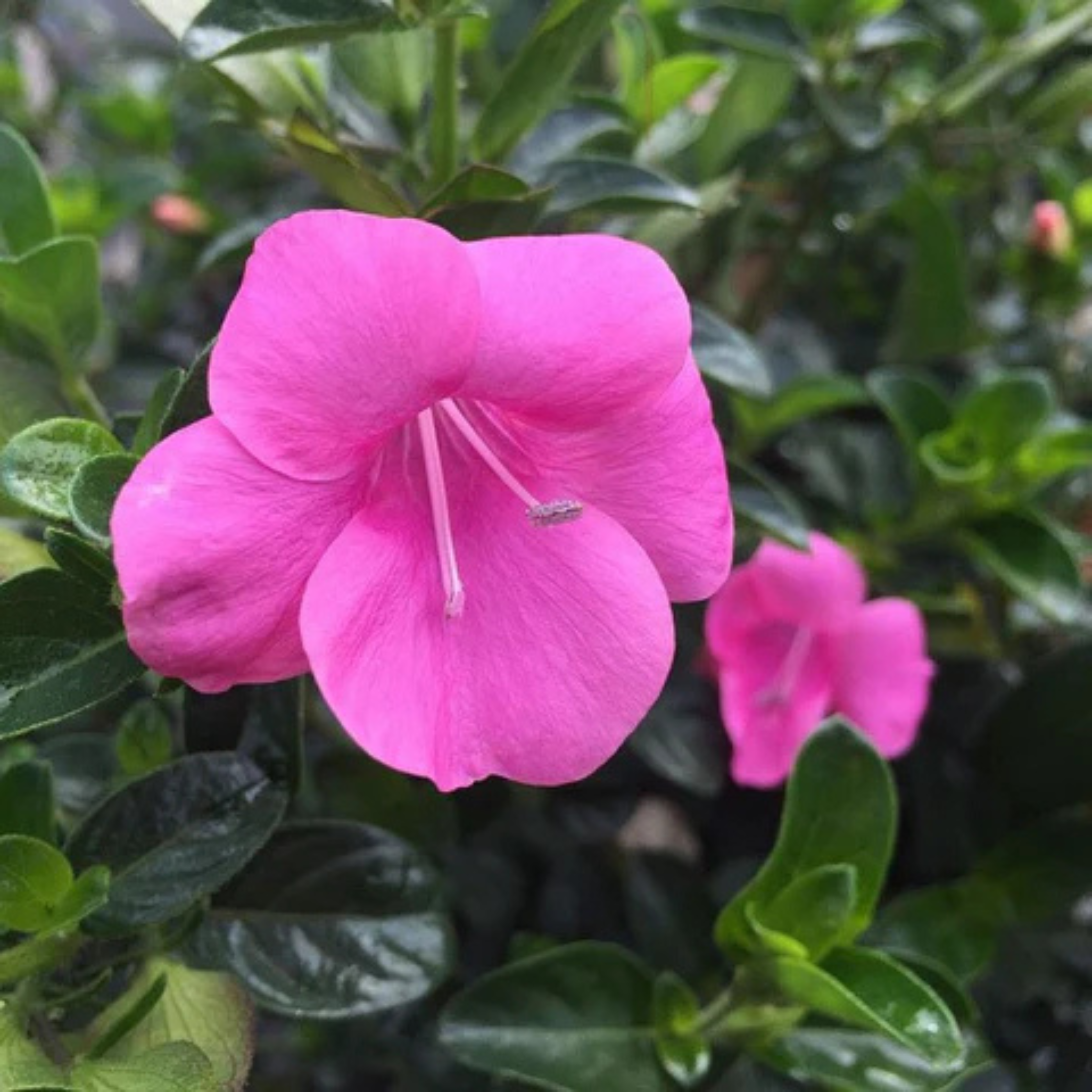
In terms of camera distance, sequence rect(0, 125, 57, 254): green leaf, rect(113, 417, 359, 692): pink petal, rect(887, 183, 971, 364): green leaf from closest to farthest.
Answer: rect(113, 417, 359, 692): pink petal → rect(0, 125, 57, 254): green leaf → rect(887, 183, 971, 364): green leaf

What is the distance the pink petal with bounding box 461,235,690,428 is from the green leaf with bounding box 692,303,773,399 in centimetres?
19

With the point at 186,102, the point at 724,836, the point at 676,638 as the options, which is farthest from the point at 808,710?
the point at 186,102

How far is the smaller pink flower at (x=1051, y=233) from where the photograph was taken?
1.14m

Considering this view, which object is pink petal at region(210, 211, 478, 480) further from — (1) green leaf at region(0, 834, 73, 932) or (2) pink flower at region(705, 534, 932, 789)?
(2) pink flower at region(705, 534, 932, 789)

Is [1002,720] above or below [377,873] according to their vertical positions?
below

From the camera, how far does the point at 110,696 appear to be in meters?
0.52

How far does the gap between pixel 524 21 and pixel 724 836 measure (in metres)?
0.71

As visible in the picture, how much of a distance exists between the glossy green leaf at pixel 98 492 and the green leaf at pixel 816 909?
0.37 m

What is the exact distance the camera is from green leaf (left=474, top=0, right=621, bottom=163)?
623 mm

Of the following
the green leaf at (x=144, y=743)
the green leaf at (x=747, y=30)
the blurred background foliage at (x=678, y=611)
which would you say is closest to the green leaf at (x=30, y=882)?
the blurred background foliage at (x=678, y=611)


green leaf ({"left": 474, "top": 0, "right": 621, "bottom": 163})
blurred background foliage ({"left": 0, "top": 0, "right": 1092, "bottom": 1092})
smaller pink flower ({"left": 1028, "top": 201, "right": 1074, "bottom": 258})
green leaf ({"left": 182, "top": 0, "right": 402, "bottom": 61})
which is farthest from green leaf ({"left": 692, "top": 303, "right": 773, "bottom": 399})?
smaller pink flower ({"left": 1028, "top": 201, "right": 1074, "bottom": 258})

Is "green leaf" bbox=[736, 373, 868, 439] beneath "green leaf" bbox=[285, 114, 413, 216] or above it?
beneath

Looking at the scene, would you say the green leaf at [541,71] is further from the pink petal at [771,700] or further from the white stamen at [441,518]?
the pink petal at [771,700]

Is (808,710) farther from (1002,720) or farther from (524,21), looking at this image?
(524,21)
